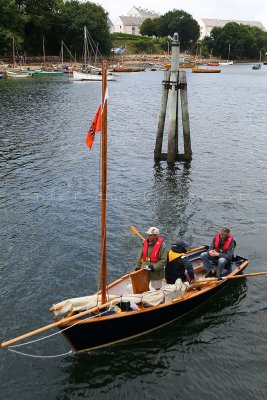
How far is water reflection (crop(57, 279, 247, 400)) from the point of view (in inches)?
491

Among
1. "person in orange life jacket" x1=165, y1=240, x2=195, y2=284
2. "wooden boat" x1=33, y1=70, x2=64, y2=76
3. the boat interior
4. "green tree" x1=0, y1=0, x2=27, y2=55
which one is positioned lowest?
the boat interior

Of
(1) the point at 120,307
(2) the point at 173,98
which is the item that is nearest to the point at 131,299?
(1) the point at 120,307

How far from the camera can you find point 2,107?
5856 centimetres

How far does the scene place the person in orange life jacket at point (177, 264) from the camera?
1466 cm

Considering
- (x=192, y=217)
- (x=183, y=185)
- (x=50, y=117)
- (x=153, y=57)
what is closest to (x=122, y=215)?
(x=192, y=217)

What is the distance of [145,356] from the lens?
13.4m

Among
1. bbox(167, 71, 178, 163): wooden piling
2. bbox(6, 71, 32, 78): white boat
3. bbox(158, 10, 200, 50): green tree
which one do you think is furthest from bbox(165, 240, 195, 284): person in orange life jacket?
bbox(158, 10, 200, 50): green tree

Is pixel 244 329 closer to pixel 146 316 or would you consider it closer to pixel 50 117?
pixel 146 316

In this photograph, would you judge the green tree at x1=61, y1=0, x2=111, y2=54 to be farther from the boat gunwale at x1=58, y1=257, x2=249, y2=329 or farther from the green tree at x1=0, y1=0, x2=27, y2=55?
the boat gunwale at x1=58, y1=257, x2=249, y2=329

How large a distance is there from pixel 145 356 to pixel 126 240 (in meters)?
8.14

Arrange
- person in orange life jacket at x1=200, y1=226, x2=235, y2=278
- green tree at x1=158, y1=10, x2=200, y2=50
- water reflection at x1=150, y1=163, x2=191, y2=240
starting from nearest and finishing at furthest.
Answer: person in orange life jacket at x1=200, y1=226, x2=235, y2=278
water reflection at x1=150, y1=163, x2=191, y2=240
green tree at x1=158, y1=10, x2=200, y2=50

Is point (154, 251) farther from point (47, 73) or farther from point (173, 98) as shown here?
point (47, 73)

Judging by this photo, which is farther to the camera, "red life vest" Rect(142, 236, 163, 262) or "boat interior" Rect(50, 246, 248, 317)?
"red life vest" Rect(142, 236, 163, 262)

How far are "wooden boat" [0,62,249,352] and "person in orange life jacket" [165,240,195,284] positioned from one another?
29 centimetres
